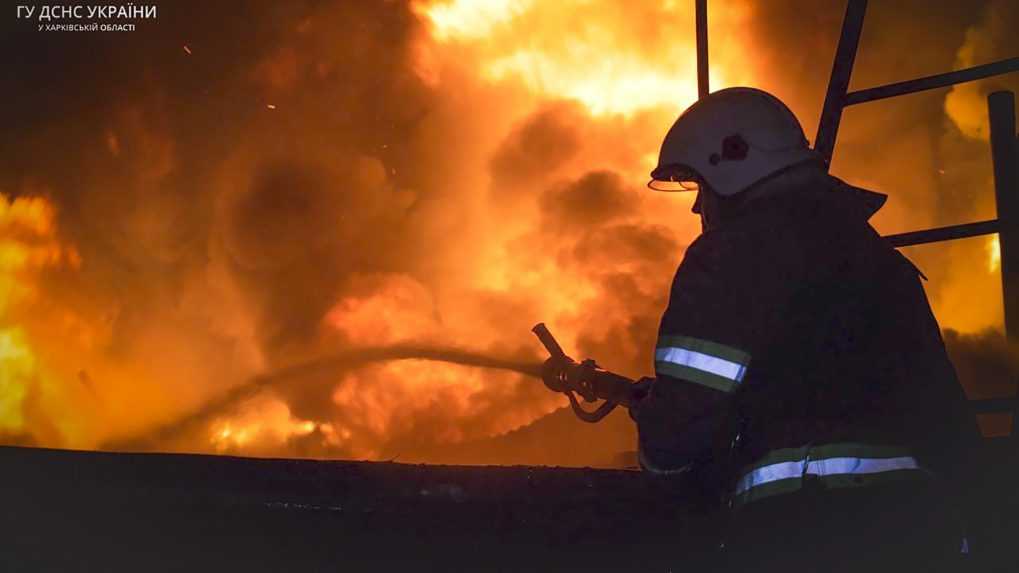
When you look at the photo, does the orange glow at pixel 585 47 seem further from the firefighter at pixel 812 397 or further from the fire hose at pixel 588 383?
the firefighter at pixel 812 397

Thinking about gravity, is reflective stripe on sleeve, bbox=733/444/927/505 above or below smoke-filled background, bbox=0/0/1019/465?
below

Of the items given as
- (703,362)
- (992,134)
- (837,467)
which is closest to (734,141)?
(703,362)

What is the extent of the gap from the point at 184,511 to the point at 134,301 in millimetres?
14215

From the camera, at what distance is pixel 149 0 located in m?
14.1

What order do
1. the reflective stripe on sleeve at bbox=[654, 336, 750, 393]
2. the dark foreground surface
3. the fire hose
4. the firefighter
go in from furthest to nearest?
the fire hose
the reflective stripe on sleeve at bbox=[654, 336, 750, 393]
the firefighter
the dark foreground surface

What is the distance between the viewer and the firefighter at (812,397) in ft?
7.76

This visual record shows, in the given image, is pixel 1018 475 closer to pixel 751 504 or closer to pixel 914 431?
pixel 914 431

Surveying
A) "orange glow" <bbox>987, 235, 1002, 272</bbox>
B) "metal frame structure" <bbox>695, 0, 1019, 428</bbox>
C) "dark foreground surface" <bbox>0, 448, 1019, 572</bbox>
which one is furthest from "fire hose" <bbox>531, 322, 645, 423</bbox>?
"orange glow" <bbox>987, 235, 1002, 272</bbox>

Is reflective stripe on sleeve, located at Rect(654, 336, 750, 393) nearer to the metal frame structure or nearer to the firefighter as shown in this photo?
the firefighter

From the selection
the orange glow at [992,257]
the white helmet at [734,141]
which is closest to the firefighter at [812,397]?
the white helmet at [734,141]

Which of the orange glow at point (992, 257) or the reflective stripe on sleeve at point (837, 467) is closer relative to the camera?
the reflective stripe on sleeve at point (837, 467)

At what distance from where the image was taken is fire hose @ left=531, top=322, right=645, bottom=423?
3.61 metres

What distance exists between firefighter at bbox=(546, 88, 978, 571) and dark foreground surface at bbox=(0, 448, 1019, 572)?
15 cm

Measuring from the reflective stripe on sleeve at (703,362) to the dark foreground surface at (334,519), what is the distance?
35 cm
